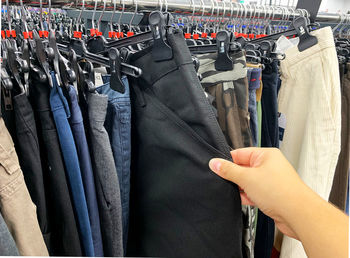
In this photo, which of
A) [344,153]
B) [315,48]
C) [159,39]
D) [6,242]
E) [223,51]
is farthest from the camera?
[344,153]

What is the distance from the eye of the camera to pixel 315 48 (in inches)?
30.7

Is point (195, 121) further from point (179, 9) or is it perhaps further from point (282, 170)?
point (179, 9)

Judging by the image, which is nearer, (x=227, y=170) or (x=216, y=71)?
(x=227, y=170)

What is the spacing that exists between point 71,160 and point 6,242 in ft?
0.51

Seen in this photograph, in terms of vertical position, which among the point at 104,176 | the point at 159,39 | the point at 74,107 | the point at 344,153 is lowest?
the point at 344,153

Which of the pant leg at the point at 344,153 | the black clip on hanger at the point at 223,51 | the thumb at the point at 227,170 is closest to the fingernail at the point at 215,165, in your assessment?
the thumb at the point at 227,170

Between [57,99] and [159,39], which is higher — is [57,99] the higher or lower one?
the lower one

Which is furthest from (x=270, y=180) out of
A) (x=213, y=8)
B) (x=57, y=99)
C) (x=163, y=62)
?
(x=213, y=8)

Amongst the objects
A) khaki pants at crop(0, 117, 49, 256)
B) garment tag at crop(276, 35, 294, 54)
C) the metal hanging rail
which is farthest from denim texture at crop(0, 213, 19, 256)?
garment tag at crop(276, 35, 294, 54)

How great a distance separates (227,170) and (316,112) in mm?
412

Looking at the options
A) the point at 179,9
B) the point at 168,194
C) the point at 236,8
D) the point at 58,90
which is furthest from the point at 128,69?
the point at 236,8

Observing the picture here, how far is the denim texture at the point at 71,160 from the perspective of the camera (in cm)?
49

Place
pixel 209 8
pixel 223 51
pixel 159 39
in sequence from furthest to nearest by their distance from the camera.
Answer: pixel 209 8 < pixel 223 51 < pixel 159 39

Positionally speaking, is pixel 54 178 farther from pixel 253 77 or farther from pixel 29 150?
pixel 253 77
